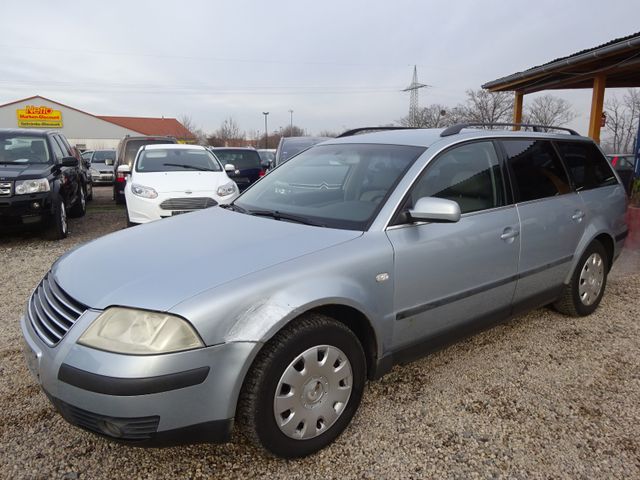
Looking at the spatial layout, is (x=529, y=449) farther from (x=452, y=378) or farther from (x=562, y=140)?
(x=562, y=140)

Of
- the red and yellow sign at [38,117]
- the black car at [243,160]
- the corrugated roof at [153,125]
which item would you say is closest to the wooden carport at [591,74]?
the black car at [243,160]

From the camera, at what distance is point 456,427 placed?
2.62m

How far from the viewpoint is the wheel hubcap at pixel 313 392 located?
2188 mm

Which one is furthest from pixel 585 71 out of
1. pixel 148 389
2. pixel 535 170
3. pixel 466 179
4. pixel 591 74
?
pixel 148 389

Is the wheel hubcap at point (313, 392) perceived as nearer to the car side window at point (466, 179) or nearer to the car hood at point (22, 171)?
the car side window at point (466, 179)

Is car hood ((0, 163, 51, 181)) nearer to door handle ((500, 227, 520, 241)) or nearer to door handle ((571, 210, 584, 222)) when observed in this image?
door handle ((500, 227, 520, 241))

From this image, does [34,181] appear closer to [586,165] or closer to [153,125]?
[586,165]

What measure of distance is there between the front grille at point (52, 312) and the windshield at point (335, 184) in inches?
49.9

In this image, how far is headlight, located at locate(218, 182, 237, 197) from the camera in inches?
296

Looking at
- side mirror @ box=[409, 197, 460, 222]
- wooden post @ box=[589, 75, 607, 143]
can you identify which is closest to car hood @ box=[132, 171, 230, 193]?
side mirror @ box=[409, 197, 460, 222]

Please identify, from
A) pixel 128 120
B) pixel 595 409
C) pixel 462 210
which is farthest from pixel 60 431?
pixel 128 120

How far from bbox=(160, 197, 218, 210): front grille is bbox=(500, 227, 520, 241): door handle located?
489 cm

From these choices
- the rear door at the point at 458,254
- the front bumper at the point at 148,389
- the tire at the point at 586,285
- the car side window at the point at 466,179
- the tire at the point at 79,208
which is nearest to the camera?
the front bumper at the point at 148,389

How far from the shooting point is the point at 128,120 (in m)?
69.4
